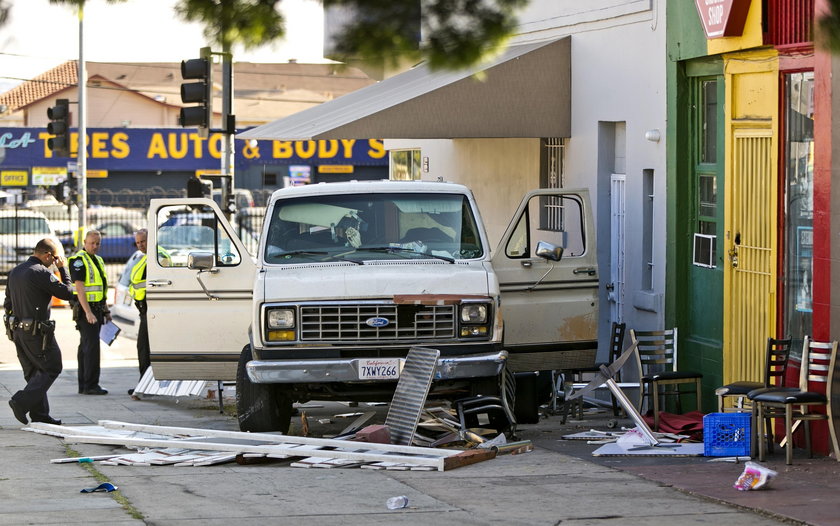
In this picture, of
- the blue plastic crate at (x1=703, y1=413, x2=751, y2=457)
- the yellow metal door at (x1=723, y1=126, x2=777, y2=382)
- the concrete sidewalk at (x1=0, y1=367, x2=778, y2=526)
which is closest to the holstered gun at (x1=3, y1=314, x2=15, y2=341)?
the concrete sidewalk at (x1=0, y1=367, x2=778, y2=526)

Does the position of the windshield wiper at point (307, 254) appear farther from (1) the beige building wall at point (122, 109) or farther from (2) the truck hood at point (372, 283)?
(1) the beige building wall at point (122, 109)

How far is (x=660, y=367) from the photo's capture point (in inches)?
508

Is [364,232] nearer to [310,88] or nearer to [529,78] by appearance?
[529,78]

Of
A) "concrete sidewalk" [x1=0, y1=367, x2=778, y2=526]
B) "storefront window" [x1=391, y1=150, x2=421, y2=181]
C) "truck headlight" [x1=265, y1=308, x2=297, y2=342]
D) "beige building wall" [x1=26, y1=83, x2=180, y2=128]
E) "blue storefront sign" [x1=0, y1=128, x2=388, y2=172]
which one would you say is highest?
"beige building wall" [x1=26, y1=83, x2=180, y2=128]

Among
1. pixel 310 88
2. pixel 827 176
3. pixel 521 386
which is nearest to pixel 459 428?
pixel 521 386

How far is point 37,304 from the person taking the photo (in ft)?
40.2

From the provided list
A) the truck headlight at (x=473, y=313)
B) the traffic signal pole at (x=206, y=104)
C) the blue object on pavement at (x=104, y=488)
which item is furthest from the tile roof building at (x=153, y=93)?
the blue object on pavement at (x=104, y=488)

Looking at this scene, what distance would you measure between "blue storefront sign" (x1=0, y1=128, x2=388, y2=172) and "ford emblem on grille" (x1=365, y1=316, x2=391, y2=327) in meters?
36.3

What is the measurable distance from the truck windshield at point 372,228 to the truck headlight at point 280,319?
0.78m

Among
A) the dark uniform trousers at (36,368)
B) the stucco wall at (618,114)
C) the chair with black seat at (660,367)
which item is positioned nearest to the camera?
the chair with black seat at (660,367)

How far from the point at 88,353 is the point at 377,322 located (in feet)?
17.6

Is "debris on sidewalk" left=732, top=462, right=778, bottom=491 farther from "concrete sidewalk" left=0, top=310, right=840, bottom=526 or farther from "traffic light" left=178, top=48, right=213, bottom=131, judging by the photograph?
"traffic light" left=178, top=48, right=213, bottom=131

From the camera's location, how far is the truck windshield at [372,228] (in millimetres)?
11609

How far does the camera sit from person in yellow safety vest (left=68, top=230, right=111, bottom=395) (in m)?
14.9
